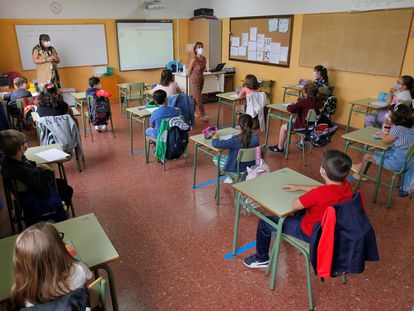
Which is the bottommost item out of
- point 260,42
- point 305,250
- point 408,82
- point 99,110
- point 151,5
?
point 305,250

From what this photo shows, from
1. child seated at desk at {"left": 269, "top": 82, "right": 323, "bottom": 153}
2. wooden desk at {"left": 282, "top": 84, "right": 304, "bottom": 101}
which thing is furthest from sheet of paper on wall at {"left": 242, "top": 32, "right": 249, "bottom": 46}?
child seated at desk at {"left": 269, "top": 82, "right": 323, "bottom": 153}

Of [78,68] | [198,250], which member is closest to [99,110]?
[78,68]

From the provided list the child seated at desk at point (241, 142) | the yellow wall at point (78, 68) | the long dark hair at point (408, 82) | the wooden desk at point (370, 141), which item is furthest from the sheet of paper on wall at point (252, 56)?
the child seated at desk at point (241, 142)

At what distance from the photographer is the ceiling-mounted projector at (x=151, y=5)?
7.99 metres

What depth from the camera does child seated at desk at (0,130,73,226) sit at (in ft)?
7.72

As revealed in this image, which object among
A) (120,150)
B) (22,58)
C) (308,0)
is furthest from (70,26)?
(308,0)

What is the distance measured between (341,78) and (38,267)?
6.22 metres

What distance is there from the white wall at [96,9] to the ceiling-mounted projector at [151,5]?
0.09m

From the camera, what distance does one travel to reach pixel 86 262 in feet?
5.20

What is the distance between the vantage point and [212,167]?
4.52 meters

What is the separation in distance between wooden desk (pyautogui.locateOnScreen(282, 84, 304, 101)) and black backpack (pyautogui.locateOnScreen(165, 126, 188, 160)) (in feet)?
11.0

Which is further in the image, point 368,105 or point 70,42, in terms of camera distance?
point 70,42

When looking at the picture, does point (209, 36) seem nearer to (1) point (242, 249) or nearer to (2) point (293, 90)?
(2) point (293, 90)

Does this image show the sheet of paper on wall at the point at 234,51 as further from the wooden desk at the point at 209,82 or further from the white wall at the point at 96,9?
the white wall at the point at 96,9
